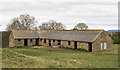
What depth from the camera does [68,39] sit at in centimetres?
3453

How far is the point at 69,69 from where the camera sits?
47.9 feet

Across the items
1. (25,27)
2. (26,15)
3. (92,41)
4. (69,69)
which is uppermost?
(26,15)

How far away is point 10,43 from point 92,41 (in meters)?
24.2

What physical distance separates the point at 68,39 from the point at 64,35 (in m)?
3.30

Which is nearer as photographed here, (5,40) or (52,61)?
(52,61)

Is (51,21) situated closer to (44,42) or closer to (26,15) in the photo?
(26,15)

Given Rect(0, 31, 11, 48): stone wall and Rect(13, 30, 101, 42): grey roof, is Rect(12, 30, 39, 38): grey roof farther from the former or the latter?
Rect(0, 31, 11, 48): stone wall

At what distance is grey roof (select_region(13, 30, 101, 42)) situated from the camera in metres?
31.2

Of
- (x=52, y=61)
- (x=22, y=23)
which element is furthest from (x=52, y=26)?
(x=52, y=61)

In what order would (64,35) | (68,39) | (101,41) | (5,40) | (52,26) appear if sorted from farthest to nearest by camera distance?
(52,26)
(5,40)
(64,35)
(68,39)
(101,41)

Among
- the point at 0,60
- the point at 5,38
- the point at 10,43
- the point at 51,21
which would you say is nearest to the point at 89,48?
the point at 0,60

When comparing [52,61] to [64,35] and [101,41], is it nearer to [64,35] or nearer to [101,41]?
[101,41]

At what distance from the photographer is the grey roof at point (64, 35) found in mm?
31172

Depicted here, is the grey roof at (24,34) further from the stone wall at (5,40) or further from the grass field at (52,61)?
the grass field at (52,61)
